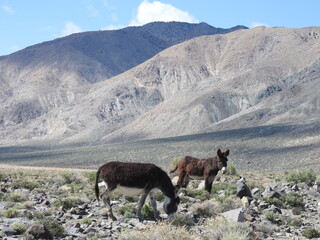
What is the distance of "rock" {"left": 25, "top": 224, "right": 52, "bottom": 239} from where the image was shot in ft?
34.0

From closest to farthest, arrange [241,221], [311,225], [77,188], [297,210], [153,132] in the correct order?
[241,221], [311,225], [297,210], [77,188], [153,132]

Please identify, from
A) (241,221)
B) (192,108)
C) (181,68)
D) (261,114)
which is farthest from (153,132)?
(241,221)

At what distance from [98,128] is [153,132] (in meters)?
33.8

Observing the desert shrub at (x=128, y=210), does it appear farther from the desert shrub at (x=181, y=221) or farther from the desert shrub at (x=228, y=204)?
the desert shrub at (x=228, y=204)

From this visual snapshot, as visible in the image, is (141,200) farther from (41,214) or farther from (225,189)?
(225,189)

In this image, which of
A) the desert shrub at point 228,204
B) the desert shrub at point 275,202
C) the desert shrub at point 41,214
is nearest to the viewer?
the desert shrub at point 41,214

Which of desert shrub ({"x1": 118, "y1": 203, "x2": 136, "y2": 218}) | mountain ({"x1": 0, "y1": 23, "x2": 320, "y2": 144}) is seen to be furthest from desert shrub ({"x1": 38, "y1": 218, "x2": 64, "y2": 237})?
mountain ({"x1": 0, "y1": 23, "x2": 320, "y2": 144})

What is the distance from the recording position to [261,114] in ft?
373

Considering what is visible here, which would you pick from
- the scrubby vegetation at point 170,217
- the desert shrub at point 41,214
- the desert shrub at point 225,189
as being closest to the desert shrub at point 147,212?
the scrubby vegetation at point 170,217

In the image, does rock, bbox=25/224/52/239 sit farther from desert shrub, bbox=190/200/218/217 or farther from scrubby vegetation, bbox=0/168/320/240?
desert shrub, bbox=190/200/218/217

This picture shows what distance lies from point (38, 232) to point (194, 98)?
135m

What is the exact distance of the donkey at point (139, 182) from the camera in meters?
12.4

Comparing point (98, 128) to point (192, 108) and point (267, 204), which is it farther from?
point (267, 204)

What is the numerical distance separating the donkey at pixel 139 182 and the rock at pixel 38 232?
2.41 metres
